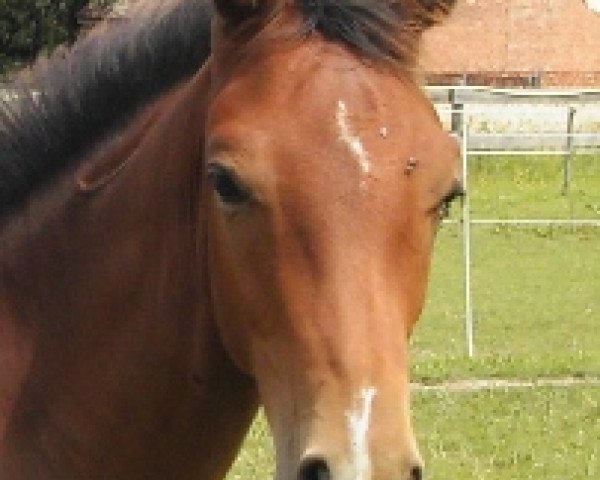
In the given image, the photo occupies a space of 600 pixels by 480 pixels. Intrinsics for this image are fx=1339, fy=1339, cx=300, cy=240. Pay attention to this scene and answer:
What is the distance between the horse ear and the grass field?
481 cm

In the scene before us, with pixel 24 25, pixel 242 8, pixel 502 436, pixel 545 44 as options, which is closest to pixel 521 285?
pixel 24 25

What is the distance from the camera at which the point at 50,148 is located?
10.6 feet

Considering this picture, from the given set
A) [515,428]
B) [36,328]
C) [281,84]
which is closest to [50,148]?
[36,328]

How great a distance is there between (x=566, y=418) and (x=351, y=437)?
653 centimetres

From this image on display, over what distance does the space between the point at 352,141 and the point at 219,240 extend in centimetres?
36

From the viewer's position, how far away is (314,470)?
229 cm

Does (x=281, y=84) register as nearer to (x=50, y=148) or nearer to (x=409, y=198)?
(x=409, y=198)

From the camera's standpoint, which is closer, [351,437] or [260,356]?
[351,437]

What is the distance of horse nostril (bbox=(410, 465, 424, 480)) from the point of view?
7.49ft

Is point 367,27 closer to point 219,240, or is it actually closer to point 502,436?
point 219,240

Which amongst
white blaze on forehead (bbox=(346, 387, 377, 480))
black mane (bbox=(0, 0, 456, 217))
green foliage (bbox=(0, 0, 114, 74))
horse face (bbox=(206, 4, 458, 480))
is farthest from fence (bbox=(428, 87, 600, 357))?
white blaze on forehead (bbox=(346, 387, 377, 480))

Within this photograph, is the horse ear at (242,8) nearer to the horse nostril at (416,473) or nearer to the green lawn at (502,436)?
the horse nostril at (416,473)

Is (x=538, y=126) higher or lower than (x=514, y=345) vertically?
lower

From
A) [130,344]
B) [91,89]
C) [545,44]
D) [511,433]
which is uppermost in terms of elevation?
[91,89]
